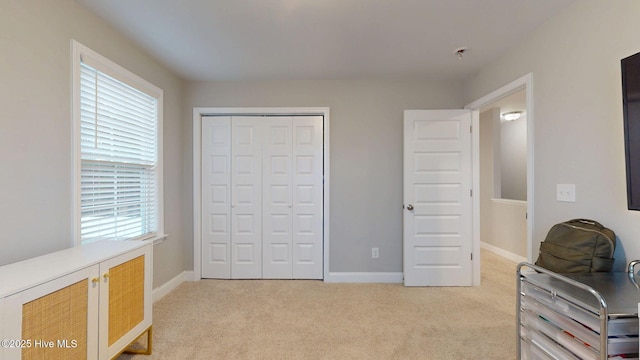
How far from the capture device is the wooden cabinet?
1.13 meters

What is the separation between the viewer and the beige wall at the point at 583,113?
1556 millimetres

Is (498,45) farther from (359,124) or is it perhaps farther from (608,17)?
(359,124)

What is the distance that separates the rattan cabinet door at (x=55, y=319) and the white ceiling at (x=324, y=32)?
5.93ft

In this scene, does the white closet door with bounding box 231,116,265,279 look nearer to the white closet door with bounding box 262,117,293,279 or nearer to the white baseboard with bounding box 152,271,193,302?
the white closet door with bounding box 262,117,293,279

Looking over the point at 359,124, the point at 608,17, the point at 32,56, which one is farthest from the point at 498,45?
the point at 32,56

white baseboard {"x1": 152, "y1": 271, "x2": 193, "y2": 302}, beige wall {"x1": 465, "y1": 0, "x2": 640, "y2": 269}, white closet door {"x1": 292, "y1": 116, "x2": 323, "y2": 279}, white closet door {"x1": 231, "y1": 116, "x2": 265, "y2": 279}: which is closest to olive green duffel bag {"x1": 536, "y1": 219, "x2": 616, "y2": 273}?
beige wall {"x1": 465, "y1": 0, "x2": 640, "y2": 269}

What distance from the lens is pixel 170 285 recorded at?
3070 mm

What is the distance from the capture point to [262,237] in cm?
342

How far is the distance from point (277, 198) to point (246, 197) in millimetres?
385

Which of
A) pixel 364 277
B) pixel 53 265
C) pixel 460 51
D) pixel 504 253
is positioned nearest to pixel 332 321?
pixel 364 277

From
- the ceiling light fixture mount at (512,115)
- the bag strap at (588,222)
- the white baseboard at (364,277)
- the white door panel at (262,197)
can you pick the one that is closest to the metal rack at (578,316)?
the bag strap at (588,222)

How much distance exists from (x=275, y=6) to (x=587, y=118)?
2.17 m

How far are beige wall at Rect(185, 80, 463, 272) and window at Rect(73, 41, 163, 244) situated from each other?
27.9 inches

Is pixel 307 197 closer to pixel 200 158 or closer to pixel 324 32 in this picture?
pixel 200 158
